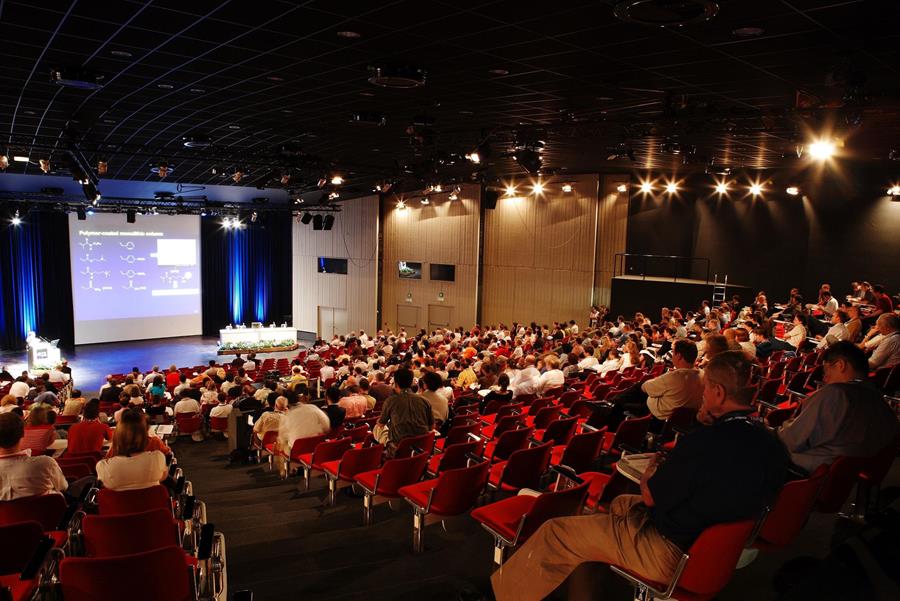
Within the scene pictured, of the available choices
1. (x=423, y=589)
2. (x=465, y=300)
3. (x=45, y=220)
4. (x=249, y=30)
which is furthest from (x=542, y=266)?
(x=45, y=220)

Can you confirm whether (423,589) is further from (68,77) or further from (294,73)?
(68,77)

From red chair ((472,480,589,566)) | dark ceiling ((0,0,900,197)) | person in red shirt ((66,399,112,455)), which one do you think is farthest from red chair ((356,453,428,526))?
dark ceiling ((0,0,900,197))

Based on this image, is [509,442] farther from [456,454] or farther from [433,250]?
[433,250]

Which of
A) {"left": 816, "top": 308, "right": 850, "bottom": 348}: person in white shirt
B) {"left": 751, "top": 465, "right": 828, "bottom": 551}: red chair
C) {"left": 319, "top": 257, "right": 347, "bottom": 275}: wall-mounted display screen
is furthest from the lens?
Answer: {"left": 319, "top": 257, "right": 347, "bottom": 275}: wall-mounted display screen

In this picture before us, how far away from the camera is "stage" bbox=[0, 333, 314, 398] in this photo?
69.6ft

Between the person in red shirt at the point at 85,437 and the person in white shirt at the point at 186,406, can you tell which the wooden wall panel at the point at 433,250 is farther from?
the person in red shirt at the point at 85,437

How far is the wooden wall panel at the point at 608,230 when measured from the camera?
63.3ft

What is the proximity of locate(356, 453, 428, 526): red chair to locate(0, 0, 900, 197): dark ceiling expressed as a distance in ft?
14.1

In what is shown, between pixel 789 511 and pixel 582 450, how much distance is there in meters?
2.15

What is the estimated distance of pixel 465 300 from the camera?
75.7ft

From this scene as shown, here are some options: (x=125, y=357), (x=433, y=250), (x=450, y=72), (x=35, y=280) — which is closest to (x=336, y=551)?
(x=450, y=72)

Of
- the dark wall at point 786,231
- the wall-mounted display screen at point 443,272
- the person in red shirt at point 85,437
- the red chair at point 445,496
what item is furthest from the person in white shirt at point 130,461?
the wall-mounted display screen at point 443,272

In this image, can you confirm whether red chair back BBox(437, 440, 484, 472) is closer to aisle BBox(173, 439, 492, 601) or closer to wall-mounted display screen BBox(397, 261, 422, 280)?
aisle BBox(173, 439, 492, 601)

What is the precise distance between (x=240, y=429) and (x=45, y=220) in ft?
70.7
